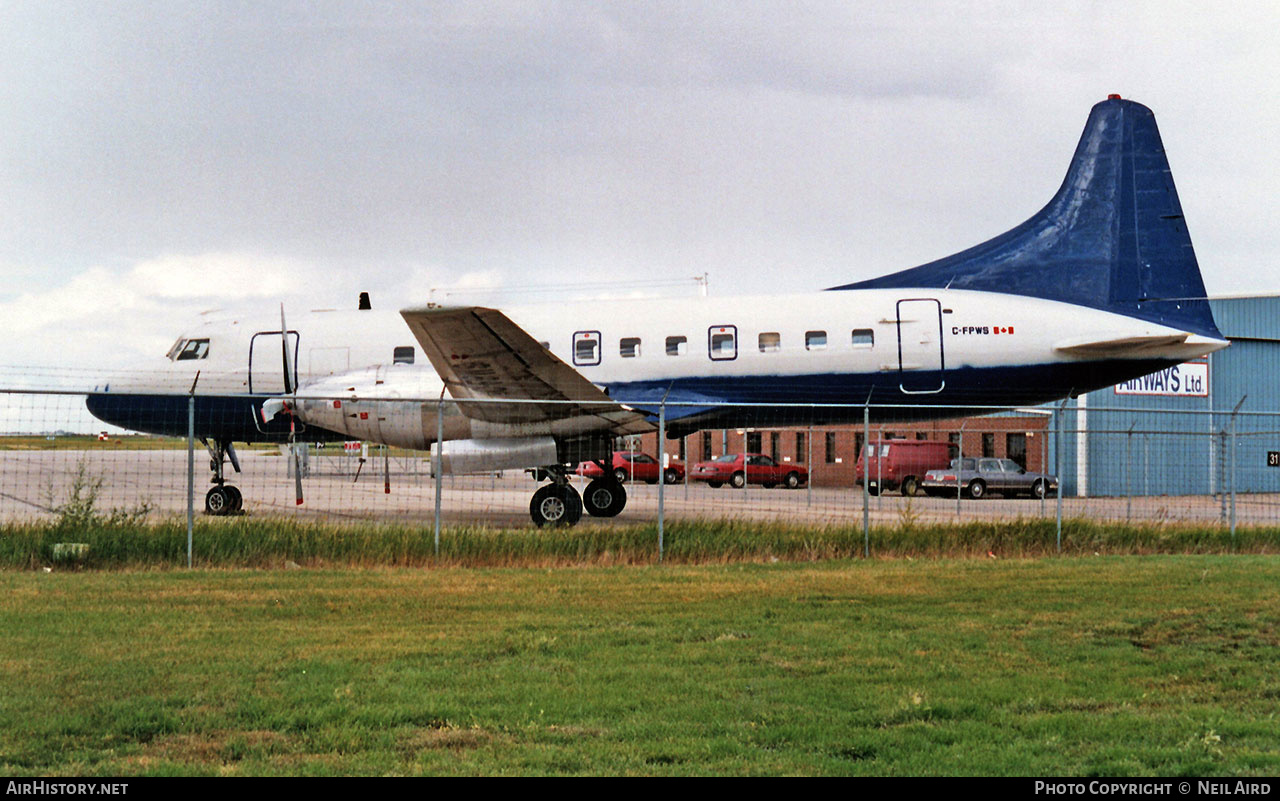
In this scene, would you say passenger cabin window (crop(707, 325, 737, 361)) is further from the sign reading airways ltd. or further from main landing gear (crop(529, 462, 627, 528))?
the sign reading airways ltd.

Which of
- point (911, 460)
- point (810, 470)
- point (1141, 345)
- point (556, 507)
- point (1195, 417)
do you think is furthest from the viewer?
A: point (1195, 417)

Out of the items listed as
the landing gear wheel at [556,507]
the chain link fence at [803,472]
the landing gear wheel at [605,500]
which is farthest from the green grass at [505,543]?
the landing gear wheel at [605,500]

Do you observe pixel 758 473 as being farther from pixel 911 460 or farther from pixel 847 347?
pixel 847 347

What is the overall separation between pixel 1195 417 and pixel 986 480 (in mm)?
11308

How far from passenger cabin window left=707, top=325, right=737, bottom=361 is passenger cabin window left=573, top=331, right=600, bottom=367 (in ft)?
6.86

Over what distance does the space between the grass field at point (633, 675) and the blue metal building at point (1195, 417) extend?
27.5 metres

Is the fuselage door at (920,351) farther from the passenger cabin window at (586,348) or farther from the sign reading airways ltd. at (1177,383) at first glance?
the sign reading airways ltd. at (1177,383)

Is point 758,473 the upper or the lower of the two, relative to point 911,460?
lower

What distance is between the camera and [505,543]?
13227 millimetres

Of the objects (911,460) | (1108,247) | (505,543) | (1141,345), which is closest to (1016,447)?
(911,460)

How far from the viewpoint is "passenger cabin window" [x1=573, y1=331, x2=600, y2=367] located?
19.1m

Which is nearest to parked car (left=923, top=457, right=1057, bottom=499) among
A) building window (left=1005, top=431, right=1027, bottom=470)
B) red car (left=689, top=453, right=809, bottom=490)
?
building window (left=1005, top=431, right=1027, bottom=470)

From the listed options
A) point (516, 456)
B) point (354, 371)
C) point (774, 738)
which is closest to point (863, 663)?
point (774, 738)

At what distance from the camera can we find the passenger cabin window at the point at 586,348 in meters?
19.1
